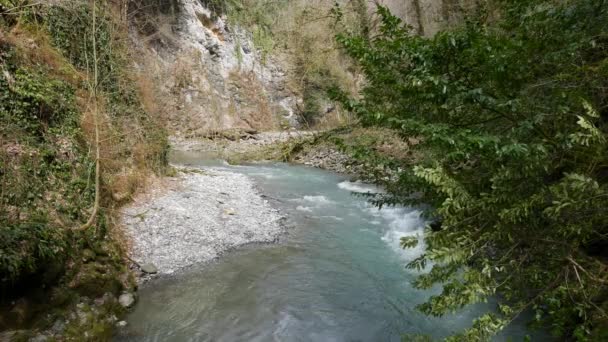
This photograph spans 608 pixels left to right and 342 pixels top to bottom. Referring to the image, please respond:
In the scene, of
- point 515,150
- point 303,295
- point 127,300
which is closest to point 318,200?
point 303,295

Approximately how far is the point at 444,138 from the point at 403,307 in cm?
438

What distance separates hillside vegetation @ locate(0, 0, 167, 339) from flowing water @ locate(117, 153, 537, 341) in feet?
3.02

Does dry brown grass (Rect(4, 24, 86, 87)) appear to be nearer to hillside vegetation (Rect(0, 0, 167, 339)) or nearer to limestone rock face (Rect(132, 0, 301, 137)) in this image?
hillside vegetation (Rect(0, 0, 167, 339))

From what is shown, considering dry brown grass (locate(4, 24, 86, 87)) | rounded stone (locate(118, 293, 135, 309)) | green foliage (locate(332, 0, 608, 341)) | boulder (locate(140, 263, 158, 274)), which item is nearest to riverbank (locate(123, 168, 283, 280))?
boulder (locate(140, 263, 158, 274))

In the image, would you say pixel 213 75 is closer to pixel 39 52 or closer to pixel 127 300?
pixel 39 52

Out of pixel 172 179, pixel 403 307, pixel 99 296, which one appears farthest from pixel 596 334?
pixel 172 179

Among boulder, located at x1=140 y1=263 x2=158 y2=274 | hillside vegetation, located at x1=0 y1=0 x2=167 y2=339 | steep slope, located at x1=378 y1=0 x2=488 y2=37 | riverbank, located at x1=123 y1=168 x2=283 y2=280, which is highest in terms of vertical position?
steep slope, located at x1=378 y1=0 x2=488 y2=37

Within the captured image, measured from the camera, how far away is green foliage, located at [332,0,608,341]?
247 centimetres

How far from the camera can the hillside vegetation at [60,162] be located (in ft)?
15.0

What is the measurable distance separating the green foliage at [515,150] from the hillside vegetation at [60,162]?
4537 mm

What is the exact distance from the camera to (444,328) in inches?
211

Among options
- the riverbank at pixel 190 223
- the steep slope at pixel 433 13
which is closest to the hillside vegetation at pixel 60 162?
the riverbank at pixel 190 223

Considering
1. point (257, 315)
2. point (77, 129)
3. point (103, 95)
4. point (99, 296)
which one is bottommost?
point (257, 315)

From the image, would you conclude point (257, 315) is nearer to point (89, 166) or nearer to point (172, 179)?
point (89, 166)
